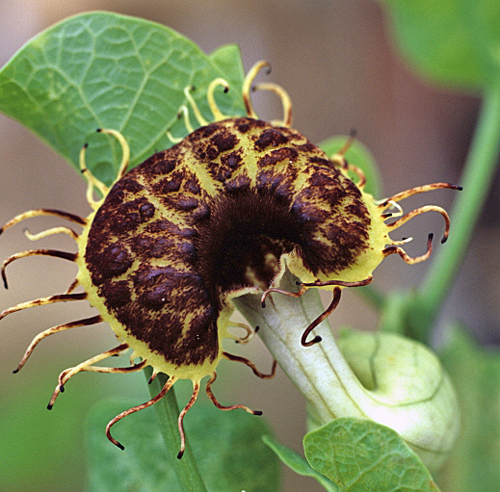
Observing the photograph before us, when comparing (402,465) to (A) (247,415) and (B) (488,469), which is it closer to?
(A) (247,415)

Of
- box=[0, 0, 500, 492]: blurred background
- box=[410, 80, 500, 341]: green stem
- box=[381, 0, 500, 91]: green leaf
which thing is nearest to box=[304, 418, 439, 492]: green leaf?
box=[410, 80, 500, 341]: green stem

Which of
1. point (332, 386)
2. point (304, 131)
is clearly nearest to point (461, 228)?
point (332, 386)

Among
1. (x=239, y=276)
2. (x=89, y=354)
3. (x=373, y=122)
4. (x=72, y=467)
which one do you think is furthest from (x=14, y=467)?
(x=373, y=122)

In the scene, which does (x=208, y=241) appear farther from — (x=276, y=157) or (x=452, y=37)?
(x=452, y=37)

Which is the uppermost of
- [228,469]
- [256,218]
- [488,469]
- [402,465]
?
[256,218]

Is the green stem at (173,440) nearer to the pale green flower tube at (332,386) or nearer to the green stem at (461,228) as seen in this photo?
the pale green flower tube at (332,386)

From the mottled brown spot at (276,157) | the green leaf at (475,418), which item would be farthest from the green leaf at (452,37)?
the mottled brown spot at (276,157)
